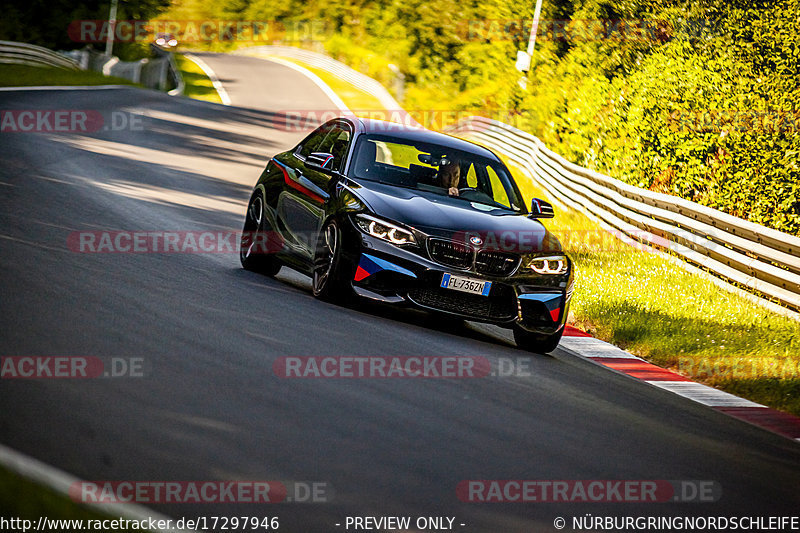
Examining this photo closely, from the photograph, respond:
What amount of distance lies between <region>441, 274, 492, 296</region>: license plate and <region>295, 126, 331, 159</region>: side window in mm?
2740

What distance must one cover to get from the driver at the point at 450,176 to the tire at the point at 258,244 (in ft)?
5.77

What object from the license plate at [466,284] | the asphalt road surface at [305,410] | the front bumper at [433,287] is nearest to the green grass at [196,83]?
the asphalt road surface at [305,410]

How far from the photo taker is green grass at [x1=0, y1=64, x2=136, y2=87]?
108 ft

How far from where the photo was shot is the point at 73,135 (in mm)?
22312

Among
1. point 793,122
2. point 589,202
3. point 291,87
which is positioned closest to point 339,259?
point 793,122

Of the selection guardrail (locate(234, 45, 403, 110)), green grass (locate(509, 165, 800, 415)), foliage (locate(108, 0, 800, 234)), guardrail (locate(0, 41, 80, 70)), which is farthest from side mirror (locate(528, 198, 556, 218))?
guardrail (locate(234, 45, 403, 110))

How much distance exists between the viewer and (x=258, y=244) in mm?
11000

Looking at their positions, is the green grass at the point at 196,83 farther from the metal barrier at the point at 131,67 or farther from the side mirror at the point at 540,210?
the side mirror at the point at 540,210

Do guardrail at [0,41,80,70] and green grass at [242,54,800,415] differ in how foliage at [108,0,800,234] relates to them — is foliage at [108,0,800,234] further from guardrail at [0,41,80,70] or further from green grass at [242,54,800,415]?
guardrail at [0,41,80,70]

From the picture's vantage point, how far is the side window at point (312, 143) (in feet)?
36.4

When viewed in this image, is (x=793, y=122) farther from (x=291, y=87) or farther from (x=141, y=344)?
(x=291, y=87)

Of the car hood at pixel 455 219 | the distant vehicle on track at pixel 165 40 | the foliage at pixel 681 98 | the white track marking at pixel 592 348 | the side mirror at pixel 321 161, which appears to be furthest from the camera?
the distant vehicle on track at pixel 165 40

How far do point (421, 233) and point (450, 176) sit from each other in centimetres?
141

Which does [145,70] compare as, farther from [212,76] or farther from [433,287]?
[433,287]
